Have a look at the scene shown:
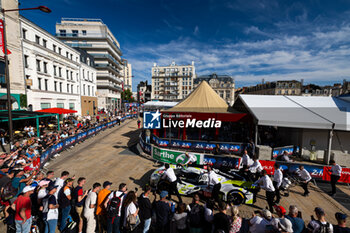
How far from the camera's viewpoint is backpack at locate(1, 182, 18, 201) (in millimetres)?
4806

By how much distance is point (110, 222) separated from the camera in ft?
14.8

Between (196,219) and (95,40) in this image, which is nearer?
(196,219)

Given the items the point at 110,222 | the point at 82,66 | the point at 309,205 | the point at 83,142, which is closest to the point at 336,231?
the point at 309,205

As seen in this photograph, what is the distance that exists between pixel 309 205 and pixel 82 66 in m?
42.5

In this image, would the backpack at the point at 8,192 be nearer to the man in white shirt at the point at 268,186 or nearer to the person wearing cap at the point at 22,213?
the person wearing cap at the point at 22,213

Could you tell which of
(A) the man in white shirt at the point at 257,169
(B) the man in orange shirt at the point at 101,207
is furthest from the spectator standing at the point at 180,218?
(A) the man in white shirt at the point at 257,169

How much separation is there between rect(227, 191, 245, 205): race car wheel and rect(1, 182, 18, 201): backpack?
787 cm

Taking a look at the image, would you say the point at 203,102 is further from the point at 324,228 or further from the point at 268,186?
the point at 324,228

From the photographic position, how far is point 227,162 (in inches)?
410

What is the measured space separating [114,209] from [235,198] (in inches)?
199

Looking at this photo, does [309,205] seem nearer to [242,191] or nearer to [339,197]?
[339,197]

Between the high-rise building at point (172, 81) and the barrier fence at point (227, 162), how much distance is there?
7529cm

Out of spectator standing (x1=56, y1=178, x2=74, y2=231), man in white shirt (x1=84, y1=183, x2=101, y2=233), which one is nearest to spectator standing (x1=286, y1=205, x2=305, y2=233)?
man in white shirt (x1=84, y1=183, x2=101, y2=233)

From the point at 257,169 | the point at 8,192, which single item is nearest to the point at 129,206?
the point at 8,192
